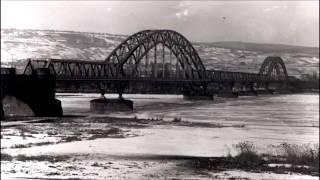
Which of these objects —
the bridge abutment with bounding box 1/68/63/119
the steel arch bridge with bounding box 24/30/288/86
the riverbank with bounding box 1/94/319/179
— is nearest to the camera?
the riverbank with bounding box 1/94/319/179

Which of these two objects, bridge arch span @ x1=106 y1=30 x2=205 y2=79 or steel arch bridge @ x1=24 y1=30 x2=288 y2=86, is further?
bridge arch span @ x1=106 y1=30 x2=205 y2=79

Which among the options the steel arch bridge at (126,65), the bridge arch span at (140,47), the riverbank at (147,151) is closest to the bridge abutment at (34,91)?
the steel arch bridge at (126,65)

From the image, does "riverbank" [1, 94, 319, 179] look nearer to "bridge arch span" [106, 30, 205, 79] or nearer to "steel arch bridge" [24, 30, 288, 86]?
"steel arch bridge" [24, 30, 288, 86]

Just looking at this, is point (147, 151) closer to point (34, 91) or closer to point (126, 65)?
point (34, 91)

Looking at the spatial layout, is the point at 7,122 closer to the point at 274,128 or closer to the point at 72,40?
the point at 274,128

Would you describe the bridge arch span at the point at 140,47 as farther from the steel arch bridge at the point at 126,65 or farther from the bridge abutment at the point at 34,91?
the bridge abutment at the point at 34,91

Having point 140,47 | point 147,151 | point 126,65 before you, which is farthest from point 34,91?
point 126,65

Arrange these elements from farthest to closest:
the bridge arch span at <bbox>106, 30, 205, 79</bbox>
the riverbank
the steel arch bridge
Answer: the bridge arch span at <bbox>106, 30, 205, 79</bbox>
the steel arch bridge
the riverbank

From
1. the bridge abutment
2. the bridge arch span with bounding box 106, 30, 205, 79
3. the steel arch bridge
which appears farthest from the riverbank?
the bridge arch span with bounding box 106, 30, 205, 79

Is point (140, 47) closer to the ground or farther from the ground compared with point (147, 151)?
farther from the ground

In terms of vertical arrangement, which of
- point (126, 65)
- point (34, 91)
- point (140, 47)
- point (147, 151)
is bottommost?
point (147, 151)

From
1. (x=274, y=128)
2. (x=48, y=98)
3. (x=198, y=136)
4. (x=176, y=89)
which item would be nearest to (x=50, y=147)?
(x=198, y=136)
